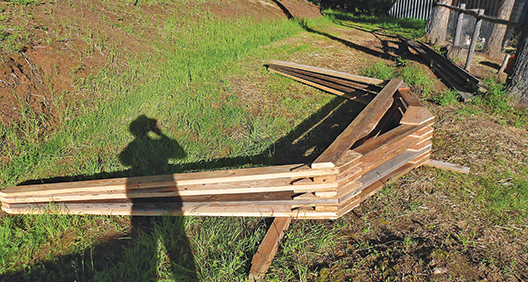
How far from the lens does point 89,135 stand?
515cm

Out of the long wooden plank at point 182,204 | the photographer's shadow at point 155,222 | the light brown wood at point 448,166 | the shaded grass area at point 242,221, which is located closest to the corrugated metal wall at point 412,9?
the shaded grass area at point 242,221

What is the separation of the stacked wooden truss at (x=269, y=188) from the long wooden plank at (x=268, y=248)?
104 millimetres

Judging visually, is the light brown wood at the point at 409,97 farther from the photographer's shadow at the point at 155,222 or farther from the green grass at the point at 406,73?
the photographer's shadow at the point at 155,222

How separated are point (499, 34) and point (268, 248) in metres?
10.5

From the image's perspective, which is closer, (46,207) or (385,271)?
(385,271)

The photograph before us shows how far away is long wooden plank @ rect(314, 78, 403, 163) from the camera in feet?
10.8

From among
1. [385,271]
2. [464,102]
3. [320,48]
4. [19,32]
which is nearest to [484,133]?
[464,102]

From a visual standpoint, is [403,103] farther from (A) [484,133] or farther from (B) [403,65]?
(B) [403,65]

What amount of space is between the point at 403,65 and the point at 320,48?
2781 mm

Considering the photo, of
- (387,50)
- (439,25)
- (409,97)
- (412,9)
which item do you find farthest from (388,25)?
(409,97)

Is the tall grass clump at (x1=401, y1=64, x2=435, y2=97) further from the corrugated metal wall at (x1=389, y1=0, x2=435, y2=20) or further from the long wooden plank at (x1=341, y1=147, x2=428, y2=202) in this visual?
the corrugated metal wall at (x1=389, y1=0, x2=435, y2=20)

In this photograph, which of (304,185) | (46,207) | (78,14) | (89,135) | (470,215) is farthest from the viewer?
(78,14)

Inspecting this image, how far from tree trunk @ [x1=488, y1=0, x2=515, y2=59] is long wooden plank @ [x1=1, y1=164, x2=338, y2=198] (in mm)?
9718

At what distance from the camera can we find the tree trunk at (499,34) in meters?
9.69
